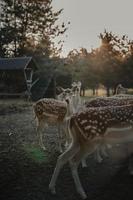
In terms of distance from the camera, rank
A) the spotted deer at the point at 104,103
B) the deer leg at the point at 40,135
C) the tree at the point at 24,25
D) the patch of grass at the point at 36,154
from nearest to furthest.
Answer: the spotted deer at the point at 104,103
the patch of grass at the point at 36,154
the deer leg at the point at 40,135
the tree at the point at 24,25

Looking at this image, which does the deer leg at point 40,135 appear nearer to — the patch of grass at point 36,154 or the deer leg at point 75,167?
the patch of grass at point 36,154

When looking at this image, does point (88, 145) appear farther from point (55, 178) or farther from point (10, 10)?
point (10, 10)

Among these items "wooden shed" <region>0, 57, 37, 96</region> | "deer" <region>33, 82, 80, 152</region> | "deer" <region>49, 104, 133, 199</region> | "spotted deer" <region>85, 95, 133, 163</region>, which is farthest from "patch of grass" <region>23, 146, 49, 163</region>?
"wooden shed" <region>0, 57, 37, 96</region>

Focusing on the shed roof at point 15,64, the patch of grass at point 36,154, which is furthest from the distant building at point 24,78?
the patch of grass at point 36,154

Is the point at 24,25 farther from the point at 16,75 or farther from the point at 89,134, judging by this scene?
the point at 89,134

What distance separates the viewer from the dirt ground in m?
6.05

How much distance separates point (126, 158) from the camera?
805cm

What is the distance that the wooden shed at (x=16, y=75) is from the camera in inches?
1361

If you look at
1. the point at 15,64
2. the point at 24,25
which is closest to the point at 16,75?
the point at 15,64

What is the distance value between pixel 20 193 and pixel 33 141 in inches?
169

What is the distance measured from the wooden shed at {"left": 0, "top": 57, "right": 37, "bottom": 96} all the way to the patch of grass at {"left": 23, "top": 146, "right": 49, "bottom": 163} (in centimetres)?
2499

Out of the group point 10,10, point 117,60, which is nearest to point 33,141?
point 117,60

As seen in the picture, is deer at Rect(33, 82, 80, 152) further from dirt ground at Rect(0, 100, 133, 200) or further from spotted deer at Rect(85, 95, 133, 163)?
spotted deer at Rect(85, 95, 133, 163)

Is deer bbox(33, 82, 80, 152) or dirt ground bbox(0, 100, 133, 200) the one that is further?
deer bbox(33, 82, 80, 152)
